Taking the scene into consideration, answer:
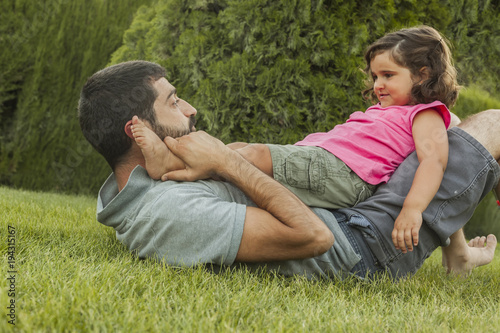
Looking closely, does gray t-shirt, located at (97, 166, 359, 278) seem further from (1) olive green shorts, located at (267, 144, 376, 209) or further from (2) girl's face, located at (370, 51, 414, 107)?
(2) girl's face, located at (370, 51, 414, 107)

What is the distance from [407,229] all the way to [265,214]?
0.68 metres

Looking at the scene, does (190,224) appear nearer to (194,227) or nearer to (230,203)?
(194,227)

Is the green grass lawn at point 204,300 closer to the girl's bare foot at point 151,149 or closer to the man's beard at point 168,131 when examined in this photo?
the girl's bare foot at point 151,149

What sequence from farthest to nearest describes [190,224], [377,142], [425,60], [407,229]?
[425,60] → [377,142] → [407,229] → [190,224]

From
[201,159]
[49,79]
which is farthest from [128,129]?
[49,79]

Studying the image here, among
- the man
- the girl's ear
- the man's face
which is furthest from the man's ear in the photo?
the girl's ear

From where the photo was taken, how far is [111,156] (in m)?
2.43

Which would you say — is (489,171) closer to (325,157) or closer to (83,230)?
(325,157)

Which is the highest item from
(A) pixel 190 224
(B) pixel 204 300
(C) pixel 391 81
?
(C) pixel 391 81

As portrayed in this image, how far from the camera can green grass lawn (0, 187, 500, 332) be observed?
1.49 metres

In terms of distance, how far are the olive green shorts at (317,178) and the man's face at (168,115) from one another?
1.60 ft

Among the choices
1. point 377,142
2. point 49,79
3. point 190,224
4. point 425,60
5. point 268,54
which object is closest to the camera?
point 190,224

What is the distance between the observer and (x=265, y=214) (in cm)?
208

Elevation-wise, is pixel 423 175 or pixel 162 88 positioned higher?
pixel 162 88
